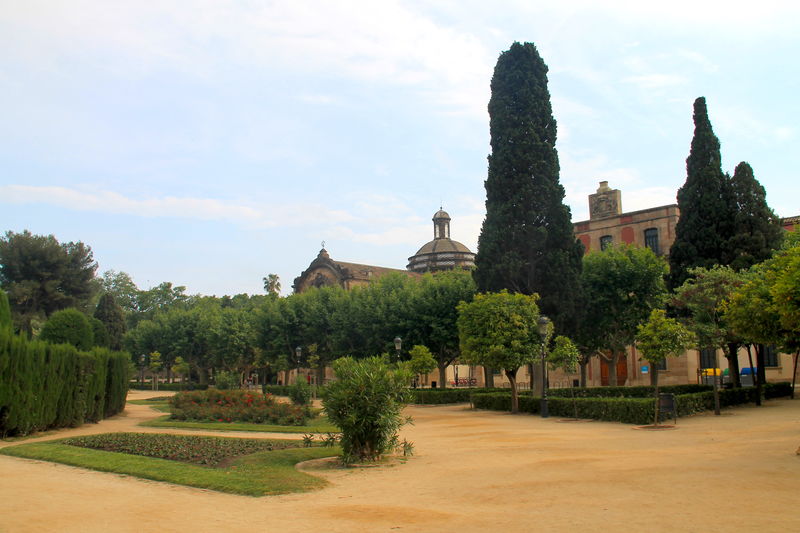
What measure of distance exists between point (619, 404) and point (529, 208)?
1309 centimetres

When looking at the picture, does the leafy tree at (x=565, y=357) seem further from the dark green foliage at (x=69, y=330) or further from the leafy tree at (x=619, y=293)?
the dark green foliage at (x=69, y=330)

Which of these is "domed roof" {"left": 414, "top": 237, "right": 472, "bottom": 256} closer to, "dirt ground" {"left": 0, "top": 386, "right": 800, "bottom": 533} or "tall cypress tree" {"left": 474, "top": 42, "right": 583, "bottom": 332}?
"tall cypress tree" {"left": 474, "top": 42, "right": 583, "bottom": 332}

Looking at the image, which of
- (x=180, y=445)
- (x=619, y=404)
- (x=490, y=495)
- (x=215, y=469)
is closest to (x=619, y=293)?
(x=619, y=404)

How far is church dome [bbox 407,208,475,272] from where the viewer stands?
78.0m

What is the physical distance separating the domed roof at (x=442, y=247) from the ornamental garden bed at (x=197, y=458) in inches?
2525

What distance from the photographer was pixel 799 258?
12.5 metres

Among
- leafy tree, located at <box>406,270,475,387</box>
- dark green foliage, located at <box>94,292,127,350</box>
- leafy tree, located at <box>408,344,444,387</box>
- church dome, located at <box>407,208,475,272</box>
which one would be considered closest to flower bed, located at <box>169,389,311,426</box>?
leafy tree, located at <box>408,344,444,387</box>

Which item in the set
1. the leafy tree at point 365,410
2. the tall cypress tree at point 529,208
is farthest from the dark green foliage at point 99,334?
the leafy tree at point 365,410

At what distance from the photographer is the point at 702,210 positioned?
31.8 meters

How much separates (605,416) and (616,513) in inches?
580

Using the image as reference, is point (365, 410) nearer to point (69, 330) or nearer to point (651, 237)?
point (69, 330)

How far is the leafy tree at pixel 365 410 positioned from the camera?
1287 cm

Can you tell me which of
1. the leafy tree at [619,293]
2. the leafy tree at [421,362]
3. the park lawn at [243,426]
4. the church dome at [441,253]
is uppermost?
the church dome at [441,253]

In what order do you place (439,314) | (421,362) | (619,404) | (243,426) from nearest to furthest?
(619,404) → (243,426) → (421,362) → (439,314)
